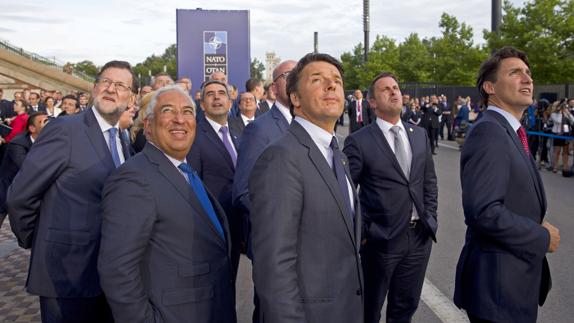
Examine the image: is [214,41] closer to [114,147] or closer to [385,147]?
[385,147]

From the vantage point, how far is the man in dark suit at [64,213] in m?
2.94

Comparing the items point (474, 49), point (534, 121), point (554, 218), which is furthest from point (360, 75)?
point (554, 218)

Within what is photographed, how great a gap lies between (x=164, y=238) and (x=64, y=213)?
2.76ft

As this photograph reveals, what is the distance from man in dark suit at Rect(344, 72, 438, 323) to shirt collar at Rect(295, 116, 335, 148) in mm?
1490

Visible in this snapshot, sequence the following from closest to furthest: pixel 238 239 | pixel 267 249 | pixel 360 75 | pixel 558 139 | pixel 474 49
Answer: pixel 267 249 < pixel 238 239 < pixel 558 139 < pixel 474 49 < pixel 360 75

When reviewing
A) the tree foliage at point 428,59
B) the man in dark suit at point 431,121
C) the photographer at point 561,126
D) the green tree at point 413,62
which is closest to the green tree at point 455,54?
the tree foliage at point 428,59

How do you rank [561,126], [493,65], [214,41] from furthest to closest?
1. [214,41]
2. [561,126]
3. [493,65]

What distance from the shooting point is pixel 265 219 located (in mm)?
2158

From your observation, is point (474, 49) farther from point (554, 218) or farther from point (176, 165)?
point (176, 165)

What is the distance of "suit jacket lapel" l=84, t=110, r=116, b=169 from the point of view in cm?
307

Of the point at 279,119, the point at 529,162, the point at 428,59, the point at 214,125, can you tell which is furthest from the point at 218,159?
the point at 428,59

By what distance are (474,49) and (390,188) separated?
41647 millimetres

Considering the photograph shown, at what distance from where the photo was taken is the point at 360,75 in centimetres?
5047

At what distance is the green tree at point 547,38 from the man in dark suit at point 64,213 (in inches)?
1104
